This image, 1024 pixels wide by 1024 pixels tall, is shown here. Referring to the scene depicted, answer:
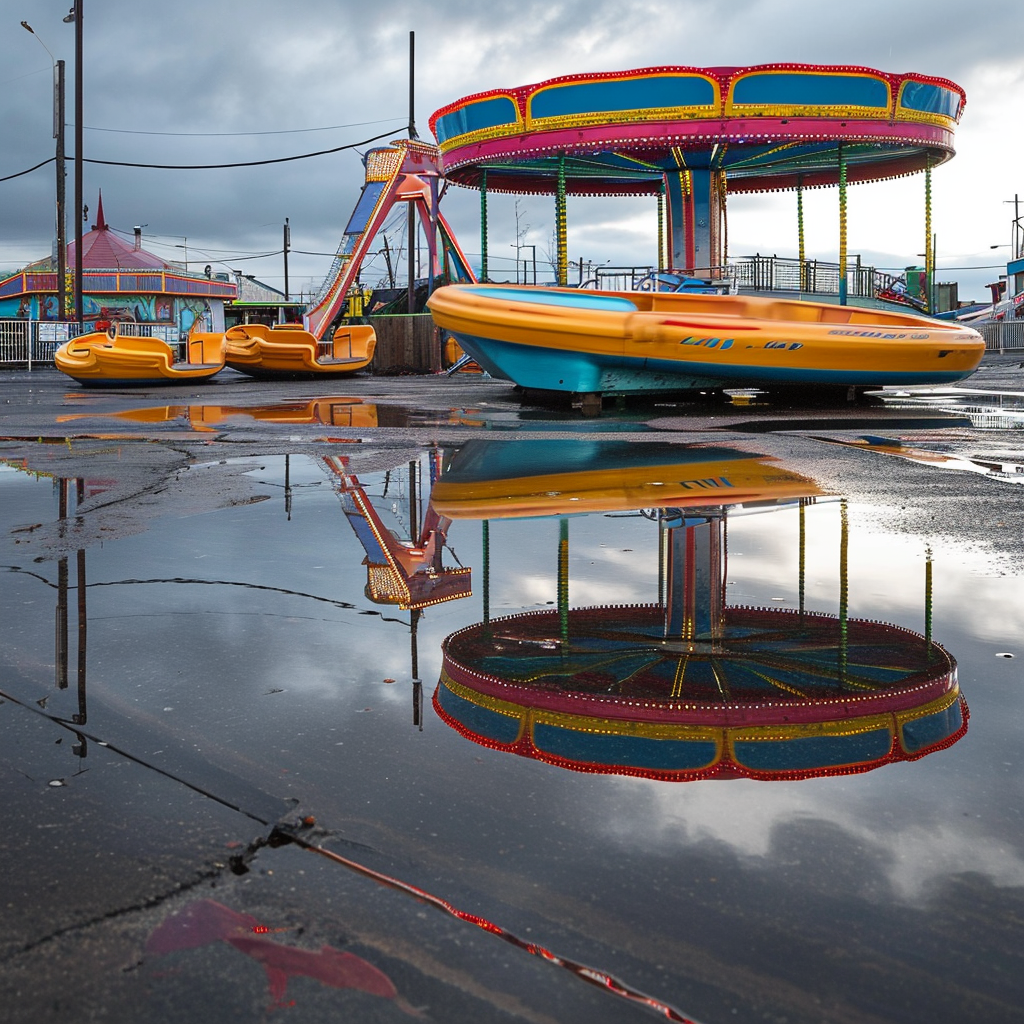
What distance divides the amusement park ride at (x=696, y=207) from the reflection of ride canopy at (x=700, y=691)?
10126 millimetres

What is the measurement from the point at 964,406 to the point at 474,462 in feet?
28.5

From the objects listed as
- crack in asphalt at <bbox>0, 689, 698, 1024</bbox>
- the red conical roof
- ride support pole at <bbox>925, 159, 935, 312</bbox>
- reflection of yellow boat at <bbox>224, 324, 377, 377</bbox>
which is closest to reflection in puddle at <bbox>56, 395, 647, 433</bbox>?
ride support pole at <bbox>925, 159, 935, 312</bbox>

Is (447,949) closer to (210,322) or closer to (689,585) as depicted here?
(689,585)

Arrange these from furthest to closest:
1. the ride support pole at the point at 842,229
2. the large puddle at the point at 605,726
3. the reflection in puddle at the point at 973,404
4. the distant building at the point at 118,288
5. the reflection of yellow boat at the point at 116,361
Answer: the distant building at the point at 118,288, the reflection of yellow boat at the point at 116,361, the ride support pole at the point at 842,229, the reflection in puddle at the point at 973,404, the large puddle at the point at 605,726

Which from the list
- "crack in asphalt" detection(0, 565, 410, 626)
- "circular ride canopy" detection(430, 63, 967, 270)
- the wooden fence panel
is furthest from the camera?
the wooden fence panel

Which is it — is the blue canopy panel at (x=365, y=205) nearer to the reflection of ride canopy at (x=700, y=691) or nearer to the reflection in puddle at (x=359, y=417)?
the reflection in puddle at (x=359, y=417)

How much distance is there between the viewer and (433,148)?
117ft

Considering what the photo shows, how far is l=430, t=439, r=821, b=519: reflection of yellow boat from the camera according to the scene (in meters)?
6.07

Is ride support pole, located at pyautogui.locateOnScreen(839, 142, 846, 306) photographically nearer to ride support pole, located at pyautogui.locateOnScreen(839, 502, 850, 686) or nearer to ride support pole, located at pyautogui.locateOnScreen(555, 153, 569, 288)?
ride support pole, located at pyautogui.locateOnScreen(555, 153, 569, 288)

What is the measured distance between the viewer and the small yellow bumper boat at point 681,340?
1357 centimetres

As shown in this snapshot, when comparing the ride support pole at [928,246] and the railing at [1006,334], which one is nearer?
the ride support pole at [928,246]

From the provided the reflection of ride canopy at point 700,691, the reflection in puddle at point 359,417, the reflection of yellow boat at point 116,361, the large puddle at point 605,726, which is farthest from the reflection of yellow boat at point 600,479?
the reflection of yellow boat at point 116,361

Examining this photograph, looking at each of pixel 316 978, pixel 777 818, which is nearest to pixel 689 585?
pixel 777 818

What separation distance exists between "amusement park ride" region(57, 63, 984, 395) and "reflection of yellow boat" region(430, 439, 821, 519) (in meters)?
4.75
